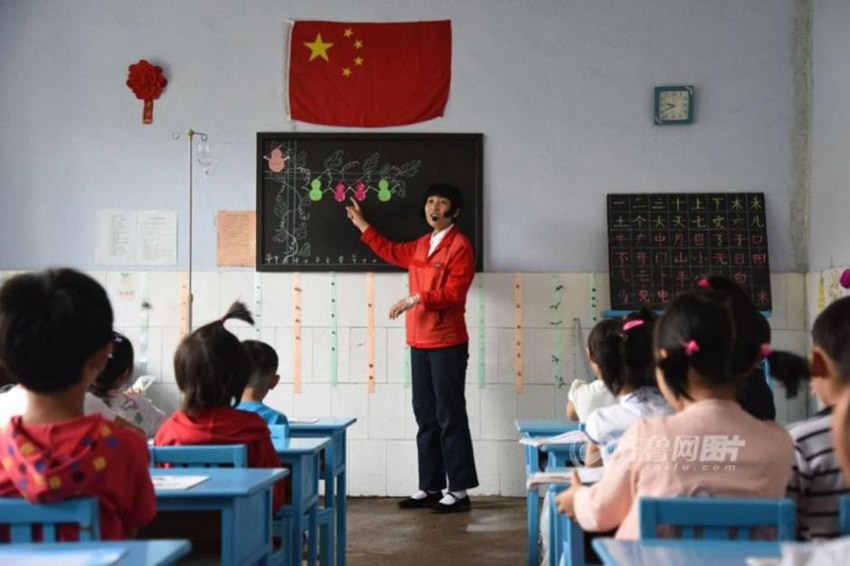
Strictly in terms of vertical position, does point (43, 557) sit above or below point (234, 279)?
below

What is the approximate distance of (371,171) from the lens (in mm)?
6109

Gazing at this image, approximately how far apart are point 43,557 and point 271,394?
4611 millimetres

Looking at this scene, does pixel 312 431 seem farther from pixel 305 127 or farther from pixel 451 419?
pixel 305 127

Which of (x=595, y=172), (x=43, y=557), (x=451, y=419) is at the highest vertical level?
(x=595, y=172)

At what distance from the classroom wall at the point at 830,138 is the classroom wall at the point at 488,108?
7.1 inches

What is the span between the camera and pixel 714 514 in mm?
1773

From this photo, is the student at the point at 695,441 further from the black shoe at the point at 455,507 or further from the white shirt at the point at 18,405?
the black shoe at the point at 455,507

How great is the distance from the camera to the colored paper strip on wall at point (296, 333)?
241 inches

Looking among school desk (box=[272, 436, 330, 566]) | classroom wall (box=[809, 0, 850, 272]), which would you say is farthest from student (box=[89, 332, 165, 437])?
classroom wall (box=[809, 0, 850, 272])

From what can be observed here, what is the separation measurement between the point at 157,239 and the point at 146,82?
3.03 feet

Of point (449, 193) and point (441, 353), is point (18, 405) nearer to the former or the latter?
point (441, 353)

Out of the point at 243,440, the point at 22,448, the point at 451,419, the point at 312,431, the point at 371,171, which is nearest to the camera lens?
the point at 22,448

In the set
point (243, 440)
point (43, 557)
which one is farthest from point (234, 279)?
point (43, 557)

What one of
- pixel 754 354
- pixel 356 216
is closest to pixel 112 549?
pixel 754 354
